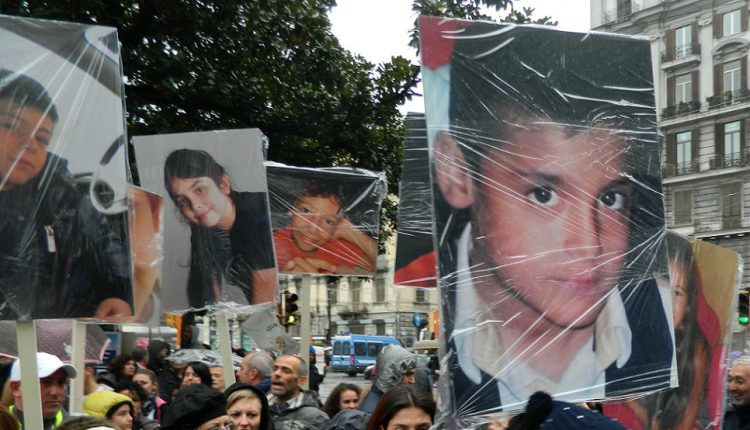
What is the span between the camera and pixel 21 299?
14.5 ft

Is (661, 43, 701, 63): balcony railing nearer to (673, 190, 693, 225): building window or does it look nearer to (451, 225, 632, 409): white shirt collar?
(673, 190, 693, 225): building window

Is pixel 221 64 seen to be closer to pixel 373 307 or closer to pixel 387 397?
pixel 387 397

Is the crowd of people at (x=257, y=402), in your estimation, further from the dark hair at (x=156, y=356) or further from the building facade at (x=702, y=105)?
the building facade at (x=702, y=105)

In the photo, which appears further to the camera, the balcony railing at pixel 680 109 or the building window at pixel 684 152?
the building window at pixel 684 152

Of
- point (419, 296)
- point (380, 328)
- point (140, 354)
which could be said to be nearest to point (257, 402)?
point (140, 354)

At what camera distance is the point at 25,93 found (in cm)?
457

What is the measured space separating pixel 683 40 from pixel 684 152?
4818 mm

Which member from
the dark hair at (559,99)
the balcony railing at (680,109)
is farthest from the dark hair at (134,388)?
the balcony railing at (680,109)

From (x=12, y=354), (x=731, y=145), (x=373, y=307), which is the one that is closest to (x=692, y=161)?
(x=731, y=145)

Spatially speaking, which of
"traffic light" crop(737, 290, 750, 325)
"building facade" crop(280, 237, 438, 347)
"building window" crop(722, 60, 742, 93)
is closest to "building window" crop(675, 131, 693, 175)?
"building window" crop(722, 60, 742, 93)

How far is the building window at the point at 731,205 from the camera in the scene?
4534 cm

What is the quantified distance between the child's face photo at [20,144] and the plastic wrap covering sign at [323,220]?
479 cm

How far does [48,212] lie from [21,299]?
0.36m

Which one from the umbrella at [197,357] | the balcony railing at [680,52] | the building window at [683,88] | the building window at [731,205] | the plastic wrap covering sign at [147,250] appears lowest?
the umbrella at [197,357]
